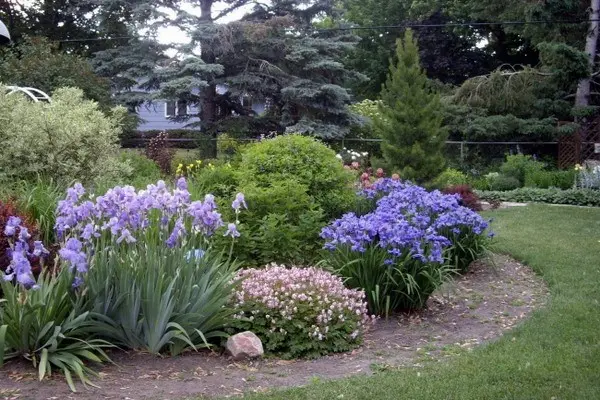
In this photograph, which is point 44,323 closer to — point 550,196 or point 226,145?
point 550,196

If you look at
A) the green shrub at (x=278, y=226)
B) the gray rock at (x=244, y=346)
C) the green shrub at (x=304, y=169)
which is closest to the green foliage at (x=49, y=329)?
the gray rock at (x=244, y=346)

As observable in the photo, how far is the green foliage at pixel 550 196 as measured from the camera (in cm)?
1553

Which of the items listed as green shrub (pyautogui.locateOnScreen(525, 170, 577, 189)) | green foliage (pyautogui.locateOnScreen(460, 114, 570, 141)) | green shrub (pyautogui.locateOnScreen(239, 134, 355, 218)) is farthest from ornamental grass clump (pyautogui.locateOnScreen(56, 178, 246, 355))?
green foliage (pyautogui.locateOnScreen(460, 114, 570, 141))

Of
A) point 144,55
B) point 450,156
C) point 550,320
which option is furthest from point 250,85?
point 550,320

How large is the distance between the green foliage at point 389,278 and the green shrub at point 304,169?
87.7 inches

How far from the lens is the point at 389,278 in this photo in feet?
19.5

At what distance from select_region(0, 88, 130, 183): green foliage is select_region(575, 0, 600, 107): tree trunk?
16.2m

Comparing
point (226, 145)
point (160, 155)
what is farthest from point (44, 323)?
point (226, 145)

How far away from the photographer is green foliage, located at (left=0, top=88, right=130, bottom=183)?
8070 millimetres

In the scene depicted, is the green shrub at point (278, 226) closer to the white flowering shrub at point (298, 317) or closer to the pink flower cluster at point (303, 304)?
the pink flower cluster at point (303, 304)

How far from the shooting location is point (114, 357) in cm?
464

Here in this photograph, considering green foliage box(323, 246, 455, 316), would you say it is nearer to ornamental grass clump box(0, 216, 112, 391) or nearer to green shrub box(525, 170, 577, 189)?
ornamental grass clump box(0, 216, 112, 391)

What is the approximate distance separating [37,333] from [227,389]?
1.31 m

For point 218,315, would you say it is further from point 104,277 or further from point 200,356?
point 104,277
